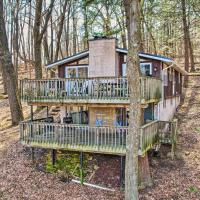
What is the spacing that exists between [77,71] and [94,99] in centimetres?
481

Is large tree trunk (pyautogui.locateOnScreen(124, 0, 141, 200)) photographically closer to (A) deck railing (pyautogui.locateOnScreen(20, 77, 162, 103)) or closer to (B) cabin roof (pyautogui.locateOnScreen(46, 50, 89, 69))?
(A) deck railing (pyautogui.locateOnScreen(20, 77, 162, 103))

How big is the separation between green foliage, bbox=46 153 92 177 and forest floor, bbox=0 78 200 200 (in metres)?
0.44

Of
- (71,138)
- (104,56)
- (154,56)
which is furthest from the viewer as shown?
(104,56)

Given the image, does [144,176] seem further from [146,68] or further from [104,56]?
[104,56]

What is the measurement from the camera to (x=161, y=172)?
50.5 ft

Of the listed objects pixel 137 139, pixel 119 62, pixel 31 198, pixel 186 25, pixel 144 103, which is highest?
pixel 186 25

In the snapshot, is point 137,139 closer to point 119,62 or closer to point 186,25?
point 119,62

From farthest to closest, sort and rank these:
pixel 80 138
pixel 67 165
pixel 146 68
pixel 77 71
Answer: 1. pixel 77 71
2. pixel 146 68
3. pixel 67 165
4. pixel 80 138

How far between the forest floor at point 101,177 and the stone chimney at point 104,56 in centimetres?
473

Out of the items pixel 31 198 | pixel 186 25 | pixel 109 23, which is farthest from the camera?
pixel 109 23

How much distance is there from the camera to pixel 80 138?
14672mm

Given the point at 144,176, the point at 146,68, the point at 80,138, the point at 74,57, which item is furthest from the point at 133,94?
the point at 74,57

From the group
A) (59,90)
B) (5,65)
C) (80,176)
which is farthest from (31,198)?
(5,65)

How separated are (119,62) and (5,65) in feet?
26.5
